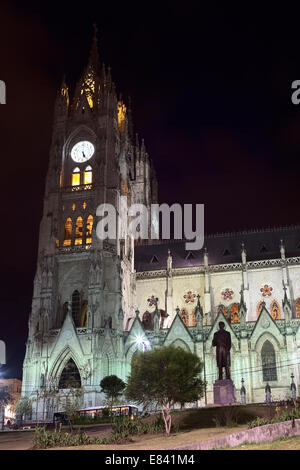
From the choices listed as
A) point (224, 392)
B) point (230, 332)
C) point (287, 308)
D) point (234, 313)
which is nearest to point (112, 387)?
point (230, 332)

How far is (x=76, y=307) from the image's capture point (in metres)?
54.5

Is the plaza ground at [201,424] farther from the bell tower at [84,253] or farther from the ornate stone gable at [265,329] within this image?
the ornate stone gable at [265,329]

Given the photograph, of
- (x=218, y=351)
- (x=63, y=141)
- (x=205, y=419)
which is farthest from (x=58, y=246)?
(x=205, y=419)

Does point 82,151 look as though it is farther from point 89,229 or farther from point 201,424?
point 201,424

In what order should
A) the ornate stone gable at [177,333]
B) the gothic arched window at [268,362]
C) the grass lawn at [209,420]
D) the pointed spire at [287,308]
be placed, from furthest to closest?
1. the ornate stone gable at [177,333]
2. the pointed spire at [287,308]
3. the gothic arched window at [268,362]
4. the grass lawn at [209,420]

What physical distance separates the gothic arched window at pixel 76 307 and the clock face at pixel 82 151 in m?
15.4

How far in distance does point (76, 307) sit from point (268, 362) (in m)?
19.3

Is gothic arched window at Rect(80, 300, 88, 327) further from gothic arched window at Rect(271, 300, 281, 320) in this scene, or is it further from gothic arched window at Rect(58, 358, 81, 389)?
gothic arched window at Rect(271, 300, 281, 320)

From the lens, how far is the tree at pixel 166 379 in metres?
31.3

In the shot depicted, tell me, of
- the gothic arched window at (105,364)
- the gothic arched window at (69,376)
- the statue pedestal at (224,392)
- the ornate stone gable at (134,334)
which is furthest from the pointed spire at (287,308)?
the gothic arched window at (69,376)

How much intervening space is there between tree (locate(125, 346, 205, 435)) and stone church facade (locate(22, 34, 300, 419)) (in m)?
14.7

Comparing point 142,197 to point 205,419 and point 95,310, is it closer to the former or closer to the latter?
point 95,310

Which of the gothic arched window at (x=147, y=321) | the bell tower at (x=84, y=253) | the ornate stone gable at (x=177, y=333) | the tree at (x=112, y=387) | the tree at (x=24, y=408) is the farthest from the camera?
→ the gothic arched window at (x=147, y=321)

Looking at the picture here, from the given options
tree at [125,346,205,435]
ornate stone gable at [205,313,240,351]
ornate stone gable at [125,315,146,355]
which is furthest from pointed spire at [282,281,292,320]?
tree at [125,346,205,435]
